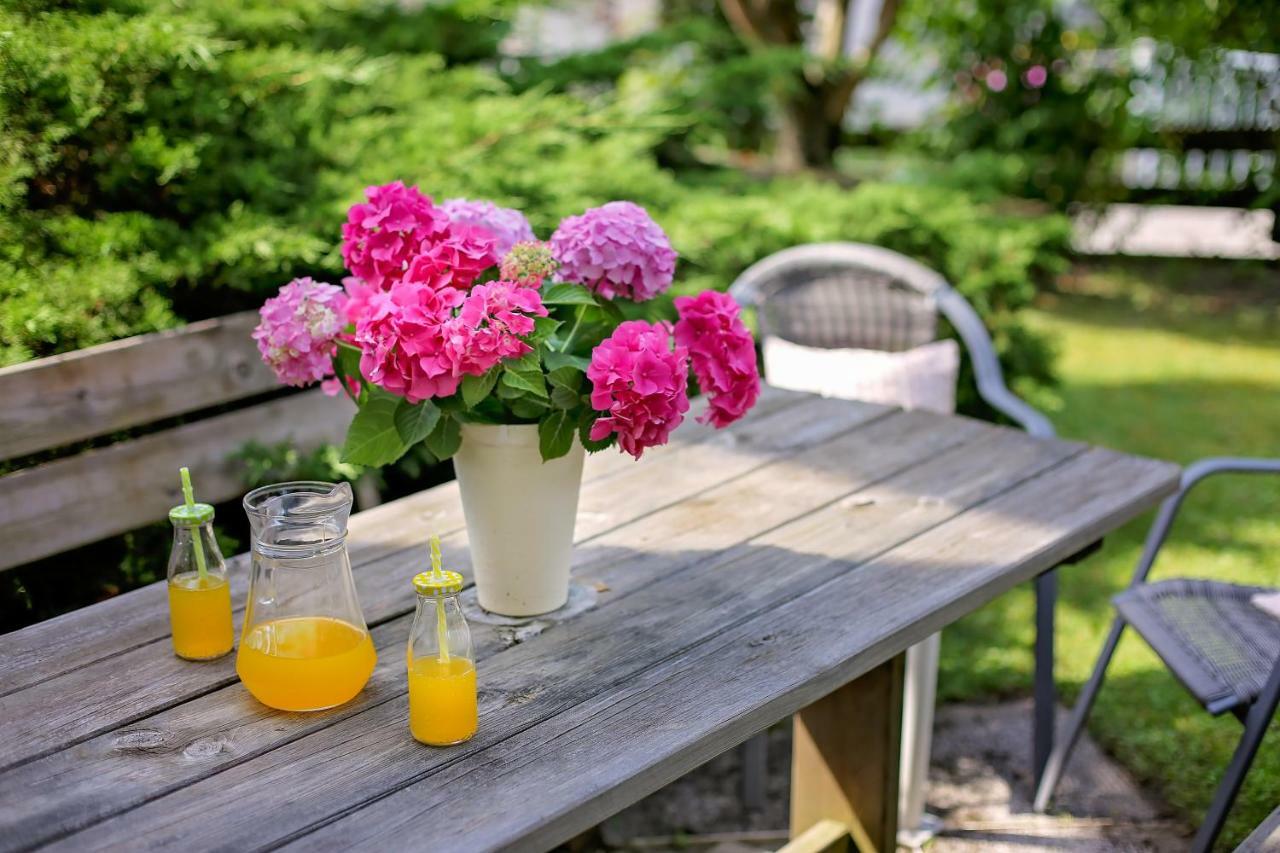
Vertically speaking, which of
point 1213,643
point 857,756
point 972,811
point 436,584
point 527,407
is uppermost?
point 527,407

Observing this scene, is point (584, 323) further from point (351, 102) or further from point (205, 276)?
point (351, 102)

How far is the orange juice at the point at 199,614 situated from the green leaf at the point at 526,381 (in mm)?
390

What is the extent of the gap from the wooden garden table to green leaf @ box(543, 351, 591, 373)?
0.33 meters

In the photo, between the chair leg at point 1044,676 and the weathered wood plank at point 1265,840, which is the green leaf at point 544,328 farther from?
the chair leg at point 1044,676

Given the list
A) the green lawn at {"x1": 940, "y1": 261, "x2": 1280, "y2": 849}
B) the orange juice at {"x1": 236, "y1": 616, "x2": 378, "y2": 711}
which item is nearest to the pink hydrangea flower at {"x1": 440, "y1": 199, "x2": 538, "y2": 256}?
the orange juice at {"x1": 236, "y1": 616, "x2": 378, "y2": 711}

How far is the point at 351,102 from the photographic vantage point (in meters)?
3.05

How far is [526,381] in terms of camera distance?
1.39 meters

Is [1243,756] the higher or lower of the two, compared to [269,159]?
lower

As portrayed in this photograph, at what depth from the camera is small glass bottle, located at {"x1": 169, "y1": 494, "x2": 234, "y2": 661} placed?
1438mm

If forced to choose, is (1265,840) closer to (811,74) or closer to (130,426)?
(130,426)

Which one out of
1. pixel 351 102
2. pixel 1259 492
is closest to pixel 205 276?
pixel 351 102

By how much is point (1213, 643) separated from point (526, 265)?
Result: 1.33m

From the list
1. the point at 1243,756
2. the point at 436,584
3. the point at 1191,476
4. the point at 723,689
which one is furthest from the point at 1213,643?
the point at 436,584

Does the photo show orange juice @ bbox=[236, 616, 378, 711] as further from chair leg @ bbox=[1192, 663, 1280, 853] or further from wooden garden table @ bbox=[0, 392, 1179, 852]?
chair leg @ bbox=[1192, 663, 1280, 853]
